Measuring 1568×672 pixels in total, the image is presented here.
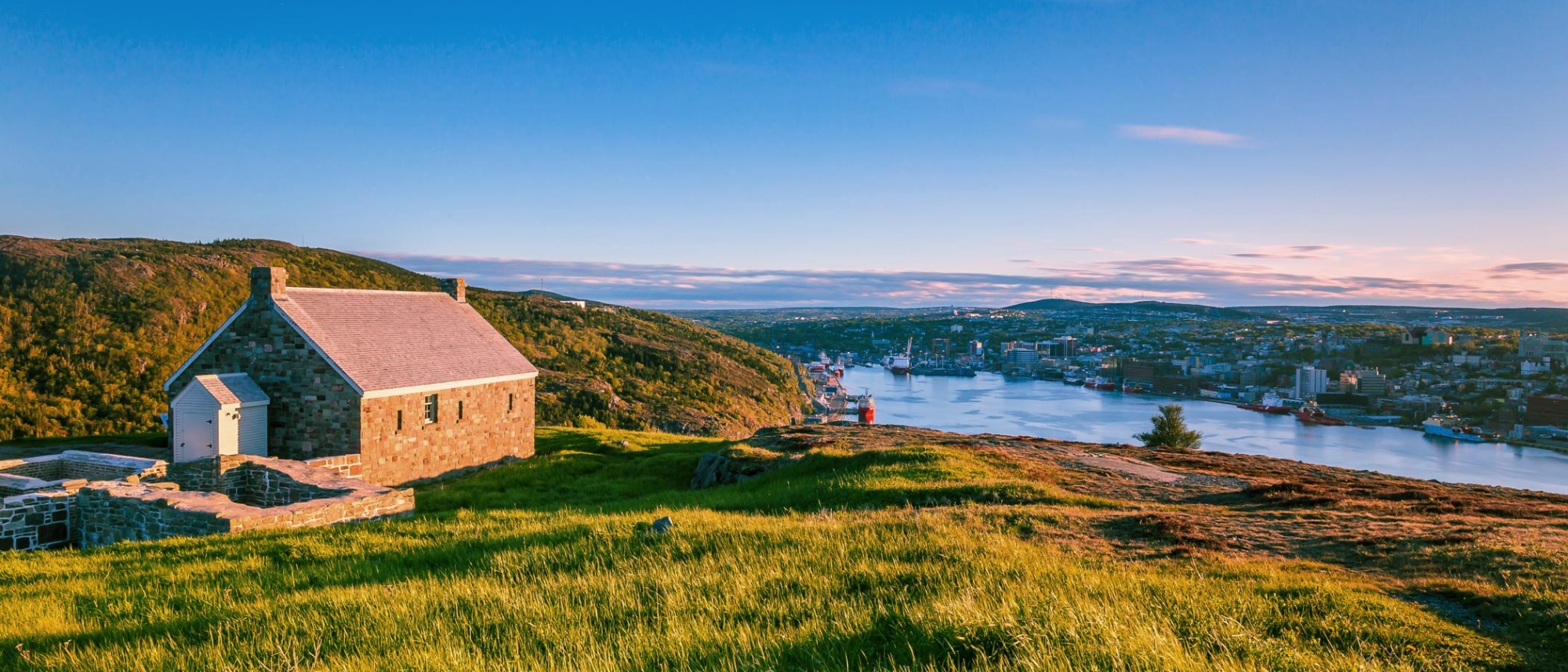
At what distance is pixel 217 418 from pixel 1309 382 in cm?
11398

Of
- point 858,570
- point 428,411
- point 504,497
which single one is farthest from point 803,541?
point 428,411

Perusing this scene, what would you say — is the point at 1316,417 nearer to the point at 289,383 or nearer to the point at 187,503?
the point at 289,383

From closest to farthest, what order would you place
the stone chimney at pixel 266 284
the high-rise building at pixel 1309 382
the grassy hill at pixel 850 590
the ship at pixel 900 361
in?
the grassy hill at pixel 850 590 → the stone chimney at pixel 266 284 → the high-rise building at pixel 1309 382 → the ship at pixel 900 361

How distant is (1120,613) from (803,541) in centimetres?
394

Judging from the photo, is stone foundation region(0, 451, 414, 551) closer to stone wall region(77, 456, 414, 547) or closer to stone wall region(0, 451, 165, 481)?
stone wall region(77, 456, 414, 547)

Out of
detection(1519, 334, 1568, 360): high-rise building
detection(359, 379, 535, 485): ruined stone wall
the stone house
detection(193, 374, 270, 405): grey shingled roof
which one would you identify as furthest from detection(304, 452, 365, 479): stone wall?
detection(1519, 334, 1568, 360): high-rise building

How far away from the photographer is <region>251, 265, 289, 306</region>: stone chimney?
21406 mm

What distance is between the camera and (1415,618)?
19.8ft

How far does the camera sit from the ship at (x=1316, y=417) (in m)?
80.5

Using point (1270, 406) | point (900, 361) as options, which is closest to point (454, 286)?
point (1270, 406)

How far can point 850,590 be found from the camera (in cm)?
627

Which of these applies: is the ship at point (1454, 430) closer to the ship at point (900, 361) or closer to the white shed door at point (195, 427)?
the white shed door at point (195, 427)

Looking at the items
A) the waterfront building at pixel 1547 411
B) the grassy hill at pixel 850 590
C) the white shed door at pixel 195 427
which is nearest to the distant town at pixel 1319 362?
the waterfront building at pixel 1547 411

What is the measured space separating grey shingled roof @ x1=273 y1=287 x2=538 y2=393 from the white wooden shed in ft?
8.28
